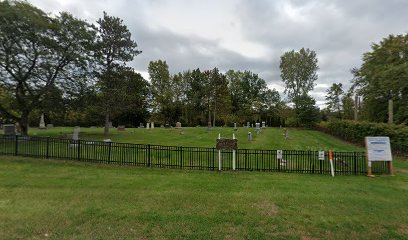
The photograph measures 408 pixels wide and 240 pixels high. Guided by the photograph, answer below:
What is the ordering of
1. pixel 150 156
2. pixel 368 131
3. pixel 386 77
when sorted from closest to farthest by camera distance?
pixel 150 156 → pixel 368 131 → pixel 386 77

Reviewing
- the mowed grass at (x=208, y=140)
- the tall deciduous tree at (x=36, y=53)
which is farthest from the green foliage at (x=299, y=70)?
the tall deciduous tree at (x=36, y=53)

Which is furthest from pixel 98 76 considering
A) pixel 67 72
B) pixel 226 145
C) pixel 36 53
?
pixel 226 145

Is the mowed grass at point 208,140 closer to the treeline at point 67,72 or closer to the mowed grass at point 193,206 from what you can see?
the treeline at point 67,72

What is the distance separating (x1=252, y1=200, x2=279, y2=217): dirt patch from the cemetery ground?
2 centimetres

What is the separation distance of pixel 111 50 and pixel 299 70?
144 feet

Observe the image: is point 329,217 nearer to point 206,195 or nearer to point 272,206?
point 272,206

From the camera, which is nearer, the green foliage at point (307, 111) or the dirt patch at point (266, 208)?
the dirt patch at point (266, 208)

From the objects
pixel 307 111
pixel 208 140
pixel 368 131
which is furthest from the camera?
pixel 307 111

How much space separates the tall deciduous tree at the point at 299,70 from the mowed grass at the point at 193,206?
53.5 metres

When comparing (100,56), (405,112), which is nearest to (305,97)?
(405,112)

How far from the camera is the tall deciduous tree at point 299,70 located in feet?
196

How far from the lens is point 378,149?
11.7m

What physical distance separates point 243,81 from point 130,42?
50855 mm

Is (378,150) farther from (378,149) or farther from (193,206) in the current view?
(193,206)
